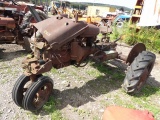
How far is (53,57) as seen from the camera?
364 centimetres

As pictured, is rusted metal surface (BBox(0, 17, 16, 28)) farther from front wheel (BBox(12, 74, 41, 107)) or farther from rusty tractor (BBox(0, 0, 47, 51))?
front wheel (BBox(12, 74, 41, 107))

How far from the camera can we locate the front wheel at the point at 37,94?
10.5 feet

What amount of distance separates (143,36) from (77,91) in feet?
15.8

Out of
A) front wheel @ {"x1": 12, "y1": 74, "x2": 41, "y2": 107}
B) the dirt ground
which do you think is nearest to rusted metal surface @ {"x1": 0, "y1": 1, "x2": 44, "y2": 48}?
the dirt ground

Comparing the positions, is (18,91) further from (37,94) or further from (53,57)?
(53,57)

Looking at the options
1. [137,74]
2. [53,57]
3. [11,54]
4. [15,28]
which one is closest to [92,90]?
[137,74]

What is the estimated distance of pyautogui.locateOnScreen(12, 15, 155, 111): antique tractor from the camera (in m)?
3.31

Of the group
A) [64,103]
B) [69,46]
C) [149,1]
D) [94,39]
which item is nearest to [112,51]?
[94,39]

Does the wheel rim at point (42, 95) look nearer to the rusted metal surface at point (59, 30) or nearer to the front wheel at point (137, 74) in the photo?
the rusted metal surface at point (59, 30)

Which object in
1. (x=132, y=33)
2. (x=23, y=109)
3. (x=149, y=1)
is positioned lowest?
(x=23, y=109)

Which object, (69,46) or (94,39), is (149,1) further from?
(69,46)

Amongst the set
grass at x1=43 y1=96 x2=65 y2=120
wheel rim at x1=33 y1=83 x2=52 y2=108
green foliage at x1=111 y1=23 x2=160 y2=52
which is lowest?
grass at x1=43 y1=96 x2=65 y2=120

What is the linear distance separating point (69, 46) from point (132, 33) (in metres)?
5.10

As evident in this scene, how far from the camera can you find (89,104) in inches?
146
